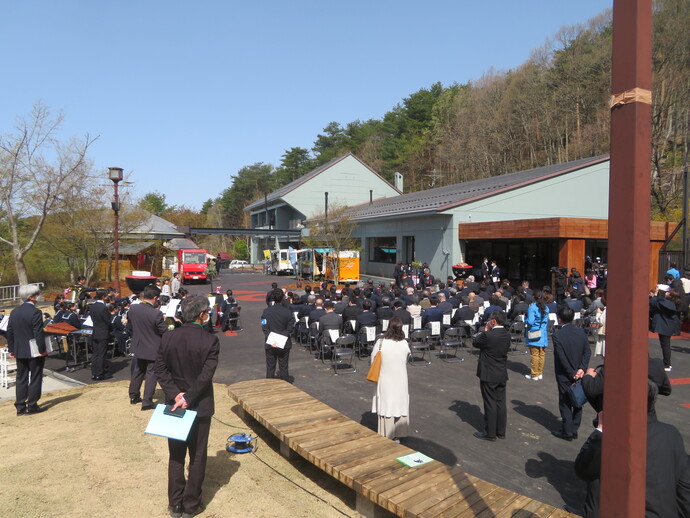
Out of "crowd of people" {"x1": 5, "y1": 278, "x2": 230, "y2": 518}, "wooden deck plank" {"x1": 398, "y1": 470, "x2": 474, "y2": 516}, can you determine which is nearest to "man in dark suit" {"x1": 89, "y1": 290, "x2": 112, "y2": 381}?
"crowd of people" {"x1": 5, "y1": 278, "x2": 230, "y2": 518}

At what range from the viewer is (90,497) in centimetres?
435

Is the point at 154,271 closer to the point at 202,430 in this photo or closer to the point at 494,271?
the point at 494,271

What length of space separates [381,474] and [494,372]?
2.50m

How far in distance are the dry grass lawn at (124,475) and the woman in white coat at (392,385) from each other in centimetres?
101

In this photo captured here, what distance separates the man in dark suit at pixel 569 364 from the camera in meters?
5.88

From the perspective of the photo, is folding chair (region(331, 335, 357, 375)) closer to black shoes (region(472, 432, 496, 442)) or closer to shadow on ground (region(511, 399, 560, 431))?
shadow on ground (region(511, 399, 560, 431))

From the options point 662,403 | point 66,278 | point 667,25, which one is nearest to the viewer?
point 662,403

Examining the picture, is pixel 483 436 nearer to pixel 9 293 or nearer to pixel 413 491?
pixel 413 491

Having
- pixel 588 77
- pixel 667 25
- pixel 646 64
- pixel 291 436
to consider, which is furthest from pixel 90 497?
pixel 588 77

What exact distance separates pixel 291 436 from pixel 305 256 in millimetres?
28210

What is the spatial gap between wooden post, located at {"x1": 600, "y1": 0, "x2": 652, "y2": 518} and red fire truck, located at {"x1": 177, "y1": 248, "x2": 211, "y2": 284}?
107ft

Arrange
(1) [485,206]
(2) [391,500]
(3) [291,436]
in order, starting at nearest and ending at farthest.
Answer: (2) [391,500] < (3) [291,436] < (1) [485,206]

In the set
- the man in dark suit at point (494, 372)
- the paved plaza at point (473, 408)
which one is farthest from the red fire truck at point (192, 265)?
the man in dark suit at point (494, 372)

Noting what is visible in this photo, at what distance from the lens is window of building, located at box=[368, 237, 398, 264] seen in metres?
29.4
